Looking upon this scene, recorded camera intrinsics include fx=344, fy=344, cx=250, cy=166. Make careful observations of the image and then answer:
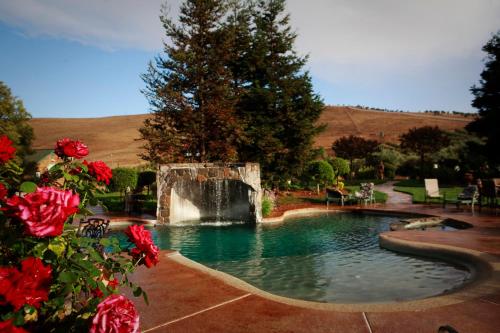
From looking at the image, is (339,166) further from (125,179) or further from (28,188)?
(28,188)

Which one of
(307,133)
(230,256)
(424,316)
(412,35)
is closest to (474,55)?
(412,35)

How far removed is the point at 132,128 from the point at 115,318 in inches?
3368

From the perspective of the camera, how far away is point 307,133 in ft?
67.1

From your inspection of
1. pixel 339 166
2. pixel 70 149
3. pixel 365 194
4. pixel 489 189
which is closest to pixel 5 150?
pixel 70 149

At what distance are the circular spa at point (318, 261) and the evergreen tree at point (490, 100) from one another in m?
13.3

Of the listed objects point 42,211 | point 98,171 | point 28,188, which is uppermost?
point 98,171

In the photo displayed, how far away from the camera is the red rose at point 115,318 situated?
1.54 meters

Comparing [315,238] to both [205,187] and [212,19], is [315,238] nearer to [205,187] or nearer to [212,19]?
[205,187]

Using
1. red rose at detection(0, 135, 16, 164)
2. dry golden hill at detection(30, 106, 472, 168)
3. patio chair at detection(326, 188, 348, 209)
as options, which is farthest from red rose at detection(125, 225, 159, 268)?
dry golden hill at detection(30, 106, 472, 168)

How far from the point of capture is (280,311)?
14.0 feet

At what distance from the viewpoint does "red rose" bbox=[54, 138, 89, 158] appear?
2.80 m

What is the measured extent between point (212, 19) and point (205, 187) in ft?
30.6

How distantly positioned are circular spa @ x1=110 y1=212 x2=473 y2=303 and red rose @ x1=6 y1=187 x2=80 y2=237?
15.9 feet

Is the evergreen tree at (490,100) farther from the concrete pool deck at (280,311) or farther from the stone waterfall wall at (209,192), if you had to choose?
the concrete pool deck at (280,311)
